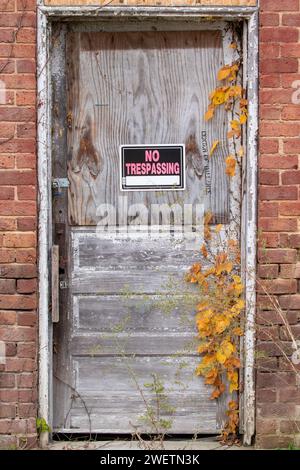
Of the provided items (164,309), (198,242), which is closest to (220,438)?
(164,309)

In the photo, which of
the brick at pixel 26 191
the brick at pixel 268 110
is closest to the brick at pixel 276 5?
the brick at pixel 268 110

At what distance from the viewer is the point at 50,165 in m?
4.13

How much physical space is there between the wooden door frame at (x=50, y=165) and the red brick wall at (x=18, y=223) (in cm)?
6

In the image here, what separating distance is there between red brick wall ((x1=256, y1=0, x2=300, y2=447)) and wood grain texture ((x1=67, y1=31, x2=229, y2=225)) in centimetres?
33

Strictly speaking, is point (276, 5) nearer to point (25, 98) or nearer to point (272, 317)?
point (25, 98)

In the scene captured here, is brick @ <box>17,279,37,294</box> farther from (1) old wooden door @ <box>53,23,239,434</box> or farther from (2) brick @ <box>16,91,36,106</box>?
(2) brick @ <box>16,91,36,106</box>

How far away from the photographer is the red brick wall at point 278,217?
398cm

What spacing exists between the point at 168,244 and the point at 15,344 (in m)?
1.15

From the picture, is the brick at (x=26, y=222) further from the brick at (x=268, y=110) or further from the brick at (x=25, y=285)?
the brick at (x=268, y=110)

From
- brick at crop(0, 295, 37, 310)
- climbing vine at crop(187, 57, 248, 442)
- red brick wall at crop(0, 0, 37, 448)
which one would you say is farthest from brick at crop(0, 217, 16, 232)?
climbing vine at crop(187, 57, 248, 442)

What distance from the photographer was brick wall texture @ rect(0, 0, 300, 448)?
398 cm

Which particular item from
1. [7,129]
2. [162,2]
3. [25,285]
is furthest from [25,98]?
[25,285]

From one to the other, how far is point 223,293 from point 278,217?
600 mm

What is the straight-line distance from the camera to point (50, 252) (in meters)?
4.13
